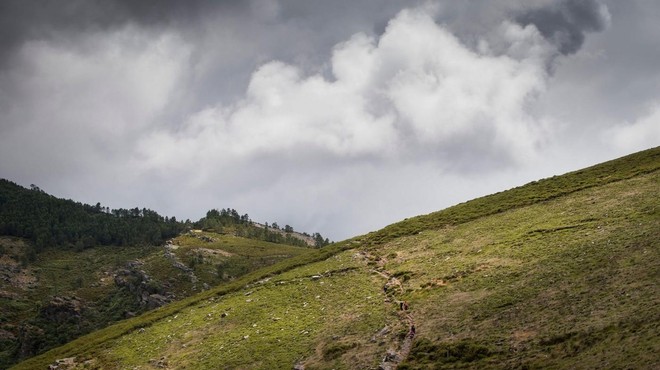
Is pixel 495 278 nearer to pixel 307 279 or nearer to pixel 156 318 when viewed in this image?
pixel 307 279

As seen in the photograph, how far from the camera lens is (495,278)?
51.3 meters

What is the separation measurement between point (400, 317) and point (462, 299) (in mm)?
6110

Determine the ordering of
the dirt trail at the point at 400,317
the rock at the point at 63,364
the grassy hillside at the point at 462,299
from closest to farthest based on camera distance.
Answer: the grassy hillside at the point at 462,299 < the dirt trail at the point at 400,317 < the rock at the point at 63,364

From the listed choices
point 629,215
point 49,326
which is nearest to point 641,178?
point 629,215

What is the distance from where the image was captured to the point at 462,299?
161ft

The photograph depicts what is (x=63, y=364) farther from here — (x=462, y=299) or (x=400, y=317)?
(x=462, y=299)

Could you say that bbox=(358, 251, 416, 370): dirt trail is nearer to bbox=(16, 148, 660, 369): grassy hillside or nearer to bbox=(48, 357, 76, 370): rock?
bbox=(16, 148, 660, 369): grassy hillside

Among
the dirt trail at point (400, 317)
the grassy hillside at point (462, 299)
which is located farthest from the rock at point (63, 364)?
the dirt trail at point (400, 317)

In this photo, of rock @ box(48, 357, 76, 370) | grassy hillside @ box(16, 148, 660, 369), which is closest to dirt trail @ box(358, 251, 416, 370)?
grassy hillside @ box(16, 148, 660, 369)

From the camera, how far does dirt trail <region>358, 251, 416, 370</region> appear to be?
42094mm

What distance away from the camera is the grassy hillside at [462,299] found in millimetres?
36125

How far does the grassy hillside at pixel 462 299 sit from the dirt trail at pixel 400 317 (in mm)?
159

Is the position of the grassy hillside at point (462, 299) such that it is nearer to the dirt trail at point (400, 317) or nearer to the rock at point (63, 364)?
the dirt trail at point (400, 317)

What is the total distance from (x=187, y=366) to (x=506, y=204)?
52.9 metres
